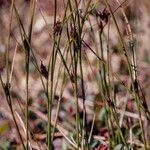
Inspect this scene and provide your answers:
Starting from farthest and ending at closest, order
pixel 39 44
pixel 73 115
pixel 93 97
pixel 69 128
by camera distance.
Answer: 1. pixel 39 44
2. pixel 93 97
3. pixel 73 115
4. pixel 69 128

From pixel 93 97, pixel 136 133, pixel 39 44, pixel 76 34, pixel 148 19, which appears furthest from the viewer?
pixel 39 44

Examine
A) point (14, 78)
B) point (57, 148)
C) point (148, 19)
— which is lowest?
point (57, 148)

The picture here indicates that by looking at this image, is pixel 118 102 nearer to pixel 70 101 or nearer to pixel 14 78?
pixel 70 101

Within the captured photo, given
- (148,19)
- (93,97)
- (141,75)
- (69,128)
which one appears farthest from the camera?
(148,19)

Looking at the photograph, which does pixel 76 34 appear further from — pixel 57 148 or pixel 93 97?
pixel 93 97

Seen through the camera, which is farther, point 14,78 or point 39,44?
point 39,44

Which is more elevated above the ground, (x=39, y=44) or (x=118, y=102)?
(x=39, y=44)

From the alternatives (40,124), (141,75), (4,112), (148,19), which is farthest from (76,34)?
(148,19)

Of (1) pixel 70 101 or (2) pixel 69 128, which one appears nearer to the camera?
(2) pixel 69 128

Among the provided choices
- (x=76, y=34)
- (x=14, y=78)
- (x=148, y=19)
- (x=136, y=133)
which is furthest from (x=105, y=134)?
(x=148, y=19)
